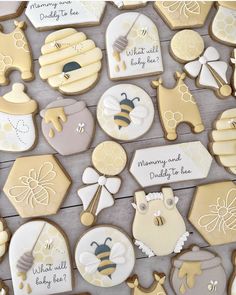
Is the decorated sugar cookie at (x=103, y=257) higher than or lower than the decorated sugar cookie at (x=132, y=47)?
lower

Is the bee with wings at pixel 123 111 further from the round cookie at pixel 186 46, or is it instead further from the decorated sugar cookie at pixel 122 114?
the round cookie at pixel 186 46

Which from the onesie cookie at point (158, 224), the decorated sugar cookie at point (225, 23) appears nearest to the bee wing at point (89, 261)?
the onesie cookie at point (158, 224)

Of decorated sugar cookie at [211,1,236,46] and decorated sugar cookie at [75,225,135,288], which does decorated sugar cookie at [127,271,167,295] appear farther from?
decorated sugar cookie at [211,1,236,46]

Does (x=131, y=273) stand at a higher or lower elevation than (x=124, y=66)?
lower

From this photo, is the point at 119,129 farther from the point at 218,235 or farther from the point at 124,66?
the point at 218,235

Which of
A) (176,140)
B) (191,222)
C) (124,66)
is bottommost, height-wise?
(191,222)

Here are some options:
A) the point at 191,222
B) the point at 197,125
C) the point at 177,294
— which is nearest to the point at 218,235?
the point at 191,222
